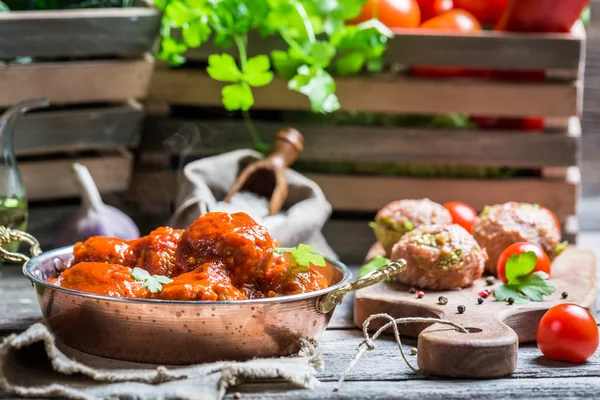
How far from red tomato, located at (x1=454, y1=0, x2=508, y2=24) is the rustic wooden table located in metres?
1.19

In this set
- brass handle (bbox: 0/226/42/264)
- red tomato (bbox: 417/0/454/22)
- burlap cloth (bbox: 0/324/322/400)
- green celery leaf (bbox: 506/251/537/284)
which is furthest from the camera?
red tomato (bbox: 417/0/454/22)

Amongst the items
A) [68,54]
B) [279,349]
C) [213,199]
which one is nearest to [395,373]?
[279,349]

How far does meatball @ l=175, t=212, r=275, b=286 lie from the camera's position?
1.51m

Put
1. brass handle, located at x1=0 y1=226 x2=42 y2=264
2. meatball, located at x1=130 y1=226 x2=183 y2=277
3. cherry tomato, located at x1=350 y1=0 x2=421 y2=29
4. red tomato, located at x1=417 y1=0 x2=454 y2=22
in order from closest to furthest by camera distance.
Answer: meatball, located at x1=130 y1=226 x2=183 y2=277 < brass handle, located at x1=0 y1=226 x2=42 y2=264 < cherry tomato, located at x1=350 y1=0 x2=421 y2=29 < red tomato, located at x1=417 y1=0 x2=454 y2=22

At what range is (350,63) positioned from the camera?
7.86 feet

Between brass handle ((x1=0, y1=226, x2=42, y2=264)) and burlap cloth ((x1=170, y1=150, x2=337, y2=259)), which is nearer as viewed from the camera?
brass handle ((x1=0, y1=226, x2=42, y2=264))

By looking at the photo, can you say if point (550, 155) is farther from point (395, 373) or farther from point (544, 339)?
point (395, 373)

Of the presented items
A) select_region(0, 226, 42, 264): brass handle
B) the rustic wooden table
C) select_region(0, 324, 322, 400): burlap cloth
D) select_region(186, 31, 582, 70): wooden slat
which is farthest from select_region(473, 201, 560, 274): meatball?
select_region(0, 226, 42, 264): brass handle

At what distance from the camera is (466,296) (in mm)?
1845

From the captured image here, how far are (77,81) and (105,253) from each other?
873 mm

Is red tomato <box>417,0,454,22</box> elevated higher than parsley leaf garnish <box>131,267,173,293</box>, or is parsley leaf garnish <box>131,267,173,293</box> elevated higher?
red tomato <box>417,0,454,22</box>

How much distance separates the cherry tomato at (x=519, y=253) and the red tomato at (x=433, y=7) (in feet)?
2.99

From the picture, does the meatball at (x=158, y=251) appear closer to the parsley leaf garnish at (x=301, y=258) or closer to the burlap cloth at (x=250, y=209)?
the parsley leaf garnish at (x=301, y=258)

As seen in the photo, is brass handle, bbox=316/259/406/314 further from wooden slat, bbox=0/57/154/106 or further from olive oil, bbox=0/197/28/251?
wooden slat, bbox=0/57/154/106
